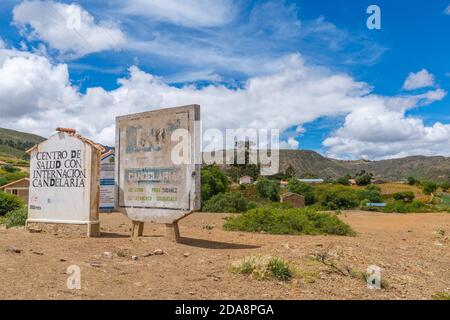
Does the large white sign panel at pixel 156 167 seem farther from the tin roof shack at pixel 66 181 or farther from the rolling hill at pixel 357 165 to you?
the rolling hill at pixel 357 165

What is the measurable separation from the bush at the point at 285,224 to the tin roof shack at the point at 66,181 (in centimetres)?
539

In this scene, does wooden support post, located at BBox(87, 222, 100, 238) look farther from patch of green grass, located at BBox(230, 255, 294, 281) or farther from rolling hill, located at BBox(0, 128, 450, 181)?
rolling hill, located at BBox(0, 128, 450, 181)

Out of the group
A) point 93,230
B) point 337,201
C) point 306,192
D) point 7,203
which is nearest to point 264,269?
point 93,230

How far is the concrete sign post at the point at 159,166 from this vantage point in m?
10.1

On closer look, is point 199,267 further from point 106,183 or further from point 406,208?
point 406,208

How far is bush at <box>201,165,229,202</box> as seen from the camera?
32.3 m

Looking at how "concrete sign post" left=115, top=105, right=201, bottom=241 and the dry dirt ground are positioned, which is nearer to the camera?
the dry dirt ground

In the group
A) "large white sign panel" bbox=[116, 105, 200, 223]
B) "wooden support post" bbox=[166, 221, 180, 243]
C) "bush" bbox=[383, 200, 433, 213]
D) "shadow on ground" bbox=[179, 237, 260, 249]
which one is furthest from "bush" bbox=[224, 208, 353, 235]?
"bush" bbox=[383, 200, 433, 213]

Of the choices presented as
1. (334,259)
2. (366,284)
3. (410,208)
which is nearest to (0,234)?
(334,259)

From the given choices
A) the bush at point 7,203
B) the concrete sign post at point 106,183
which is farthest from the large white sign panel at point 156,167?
the bush at point 7,203

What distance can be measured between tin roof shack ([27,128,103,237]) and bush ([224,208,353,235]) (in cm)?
539

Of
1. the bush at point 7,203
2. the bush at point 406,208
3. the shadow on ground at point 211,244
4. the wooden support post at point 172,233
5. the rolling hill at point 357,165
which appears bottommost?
the bush at point 406,208

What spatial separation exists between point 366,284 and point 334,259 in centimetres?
179
